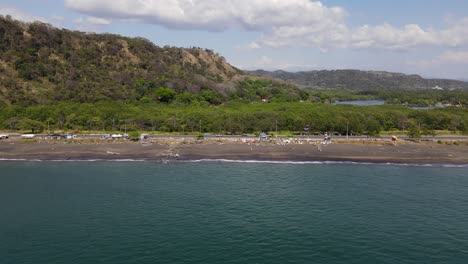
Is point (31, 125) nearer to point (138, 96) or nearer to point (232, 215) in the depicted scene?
point (138, 96)

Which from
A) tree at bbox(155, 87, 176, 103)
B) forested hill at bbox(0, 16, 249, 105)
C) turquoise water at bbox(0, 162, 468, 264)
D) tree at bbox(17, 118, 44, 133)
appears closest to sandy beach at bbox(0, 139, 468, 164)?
turquoise water at bbox(0, 162, 468, 264)

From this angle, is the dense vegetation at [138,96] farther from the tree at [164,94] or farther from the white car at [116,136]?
the white car at [116,136]

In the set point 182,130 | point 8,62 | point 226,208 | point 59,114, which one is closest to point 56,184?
point 226,208

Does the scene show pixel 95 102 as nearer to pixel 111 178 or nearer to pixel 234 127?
pixel 234 127

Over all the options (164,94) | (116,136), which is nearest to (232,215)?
(116,136)

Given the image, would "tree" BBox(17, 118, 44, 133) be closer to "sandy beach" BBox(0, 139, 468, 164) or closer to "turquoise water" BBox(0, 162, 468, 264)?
"sandy beach" BBox(0, 139, 468, 164)

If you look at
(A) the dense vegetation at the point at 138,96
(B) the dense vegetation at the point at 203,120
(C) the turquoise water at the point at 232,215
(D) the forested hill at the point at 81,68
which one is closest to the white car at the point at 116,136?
(B) the dense vegetation at the point at 203,120
